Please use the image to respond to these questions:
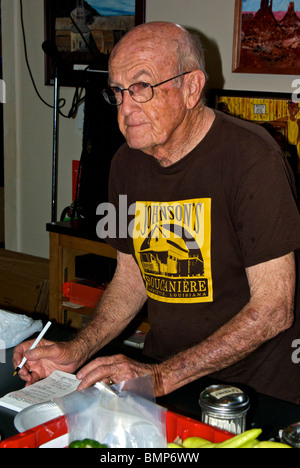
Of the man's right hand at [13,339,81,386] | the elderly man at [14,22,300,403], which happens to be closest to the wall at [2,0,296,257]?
the elderly man at [14,22,300,403]

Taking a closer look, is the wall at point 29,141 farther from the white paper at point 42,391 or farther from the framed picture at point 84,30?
the white paper at point 42,391

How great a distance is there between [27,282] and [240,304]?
6.32 ft

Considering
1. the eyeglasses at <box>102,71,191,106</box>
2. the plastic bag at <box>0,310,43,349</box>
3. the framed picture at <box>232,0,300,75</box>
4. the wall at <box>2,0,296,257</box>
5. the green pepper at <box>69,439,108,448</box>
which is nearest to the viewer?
the green pepper at <box>69,439,108,448</box>

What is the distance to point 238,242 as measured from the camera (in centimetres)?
143

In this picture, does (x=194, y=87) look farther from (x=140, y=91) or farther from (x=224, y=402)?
(x=224, y=402)

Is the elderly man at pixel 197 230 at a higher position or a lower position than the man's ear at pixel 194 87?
lower

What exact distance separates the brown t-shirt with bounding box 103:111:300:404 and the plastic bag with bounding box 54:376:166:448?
487 millimetres

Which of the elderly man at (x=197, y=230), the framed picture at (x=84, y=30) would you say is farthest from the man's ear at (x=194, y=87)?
the framed picture at (x=84, y=30)

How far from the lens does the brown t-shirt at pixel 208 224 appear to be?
1336mm

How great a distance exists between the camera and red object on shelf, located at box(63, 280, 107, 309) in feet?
9.16

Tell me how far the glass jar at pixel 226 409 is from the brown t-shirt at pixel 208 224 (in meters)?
0.43

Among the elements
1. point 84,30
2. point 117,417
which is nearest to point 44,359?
point 117,417

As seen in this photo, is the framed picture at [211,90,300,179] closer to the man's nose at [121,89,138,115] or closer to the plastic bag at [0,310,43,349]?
the man's nose at [121,89,138,115]

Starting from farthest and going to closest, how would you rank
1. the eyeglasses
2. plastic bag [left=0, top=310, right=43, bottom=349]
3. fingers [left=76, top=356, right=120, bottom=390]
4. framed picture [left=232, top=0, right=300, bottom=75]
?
framed picture [left=232, top=0, right=300, bottom=75], plastic bag [left=0, top=310, right=43, bottom=349], the eyeglasses, fingers [left=76, top=356, right=120, bottom=390]
